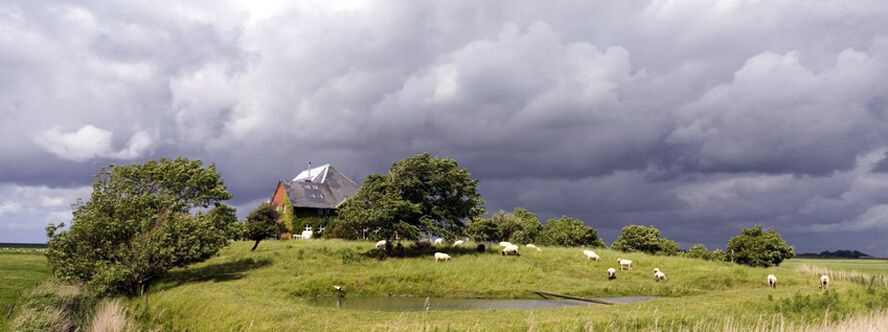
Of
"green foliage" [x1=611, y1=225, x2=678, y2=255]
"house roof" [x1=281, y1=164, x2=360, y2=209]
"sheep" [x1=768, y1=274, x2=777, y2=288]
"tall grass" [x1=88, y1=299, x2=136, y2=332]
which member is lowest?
"tall grass" [x1=88, y1=299, x2=136, y2=332]

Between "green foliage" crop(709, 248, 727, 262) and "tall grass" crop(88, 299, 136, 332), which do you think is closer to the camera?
"tall grass" crop(88, 299, 136, 332)

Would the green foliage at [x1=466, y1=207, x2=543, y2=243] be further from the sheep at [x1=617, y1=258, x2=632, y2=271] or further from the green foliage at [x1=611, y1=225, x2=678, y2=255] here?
the sheep at [x1=617, y1=258, x2=632, y2=271]

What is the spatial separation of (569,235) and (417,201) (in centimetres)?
3670

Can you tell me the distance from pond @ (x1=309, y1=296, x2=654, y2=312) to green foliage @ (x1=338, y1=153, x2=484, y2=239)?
46.4 ft

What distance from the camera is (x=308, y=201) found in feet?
258

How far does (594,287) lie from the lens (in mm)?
34844

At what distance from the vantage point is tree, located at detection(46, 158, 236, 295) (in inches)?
1258

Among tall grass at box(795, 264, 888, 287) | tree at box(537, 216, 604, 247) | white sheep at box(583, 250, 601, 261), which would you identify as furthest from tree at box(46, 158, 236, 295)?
tree at box(537, 216, 604, 247)

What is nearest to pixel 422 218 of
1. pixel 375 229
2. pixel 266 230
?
pixel 375 229

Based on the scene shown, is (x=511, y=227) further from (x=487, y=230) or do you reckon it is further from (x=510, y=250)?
(x=510, y=250)

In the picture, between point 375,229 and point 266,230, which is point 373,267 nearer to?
point 375,229

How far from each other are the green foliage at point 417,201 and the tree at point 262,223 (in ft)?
30.1

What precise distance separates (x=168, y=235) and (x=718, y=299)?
32.0 meters

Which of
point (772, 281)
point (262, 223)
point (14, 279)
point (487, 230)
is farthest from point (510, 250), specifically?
point (14, 279)
